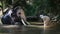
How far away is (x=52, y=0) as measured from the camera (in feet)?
46.1

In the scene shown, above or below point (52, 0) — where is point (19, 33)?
below

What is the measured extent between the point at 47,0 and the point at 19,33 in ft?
18.0

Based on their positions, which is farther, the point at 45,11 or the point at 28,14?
the point at 28,14

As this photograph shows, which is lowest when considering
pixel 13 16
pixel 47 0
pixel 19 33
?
pixel 19 33

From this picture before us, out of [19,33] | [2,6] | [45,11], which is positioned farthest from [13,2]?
[19,33]

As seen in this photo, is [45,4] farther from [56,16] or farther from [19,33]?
[19,33]

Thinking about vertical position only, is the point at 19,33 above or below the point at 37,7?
below

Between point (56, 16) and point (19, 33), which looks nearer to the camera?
point (19, 33)

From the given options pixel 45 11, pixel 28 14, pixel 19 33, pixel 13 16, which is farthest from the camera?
pixel 28 14

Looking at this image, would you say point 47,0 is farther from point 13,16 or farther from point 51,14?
point 13,16

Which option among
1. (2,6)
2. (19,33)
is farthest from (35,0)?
(19,33)

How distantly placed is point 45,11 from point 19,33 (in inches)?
227

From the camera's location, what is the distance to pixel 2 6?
15.7 m

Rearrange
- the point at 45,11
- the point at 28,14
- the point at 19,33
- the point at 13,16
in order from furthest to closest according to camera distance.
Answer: the point at 28,14 < the point at 45,11 < the point at 13,16 < the point at 19,33
